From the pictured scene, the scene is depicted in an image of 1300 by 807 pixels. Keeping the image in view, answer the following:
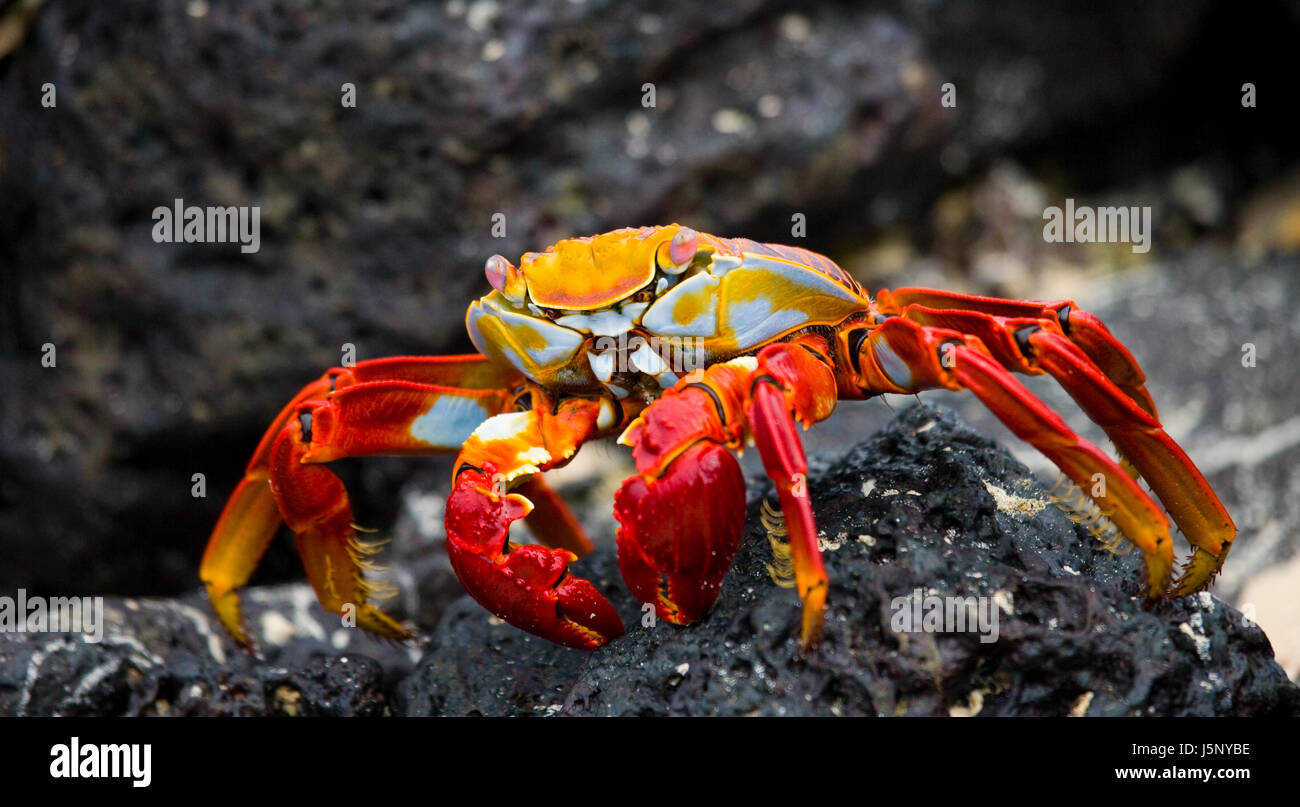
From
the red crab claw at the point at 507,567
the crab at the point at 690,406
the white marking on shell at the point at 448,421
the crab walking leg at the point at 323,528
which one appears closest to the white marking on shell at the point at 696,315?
the crab at the point at 690,406

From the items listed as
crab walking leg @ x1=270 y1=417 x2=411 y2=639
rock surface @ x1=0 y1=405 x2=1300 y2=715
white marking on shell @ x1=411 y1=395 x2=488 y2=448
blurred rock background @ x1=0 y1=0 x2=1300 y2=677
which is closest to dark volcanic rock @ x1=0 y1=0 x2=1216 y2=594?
blurred rock background @ x1=0 y1=0 x2=1300 y2=677

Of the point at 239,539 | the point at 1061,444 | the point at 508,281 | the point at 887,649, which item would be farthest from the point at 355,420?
the point at 1061,444

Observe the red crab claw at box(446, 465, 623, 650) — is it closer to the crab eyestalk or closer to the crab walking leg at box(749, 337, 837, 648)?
the crab walking leg at box(749, 337, 837, 648)

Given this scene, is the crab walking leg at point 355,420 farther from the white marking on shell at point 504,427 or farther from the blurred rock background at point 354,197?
the blurred rock background at point 354,197

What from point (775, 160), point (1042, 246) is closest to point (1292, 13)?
point (1042, 246)

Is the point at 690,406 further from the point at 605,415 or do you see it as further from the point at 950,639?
the point at 950,639

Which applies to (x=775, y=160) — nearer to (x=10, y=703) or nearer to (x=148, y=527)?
(x=148, y=527)

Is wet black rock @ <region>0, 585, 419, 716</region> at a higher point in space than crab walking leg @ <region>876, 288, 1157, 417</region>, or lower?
lower
